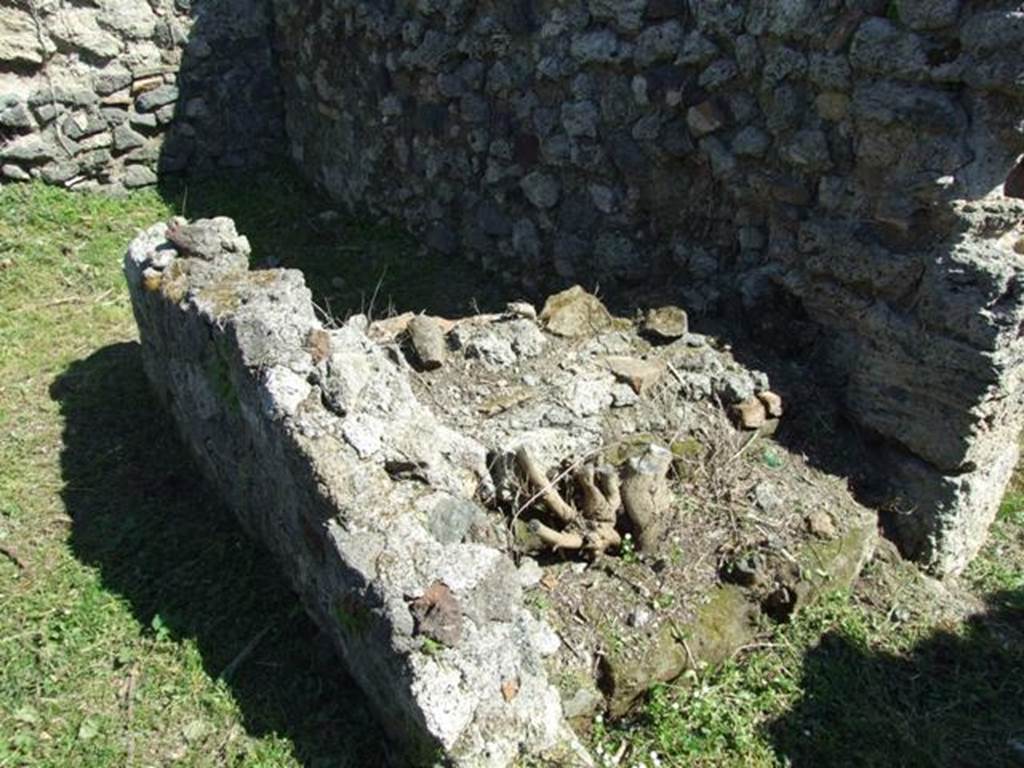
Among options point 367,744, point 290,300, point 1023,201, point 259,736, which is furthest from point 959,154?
point 259,736

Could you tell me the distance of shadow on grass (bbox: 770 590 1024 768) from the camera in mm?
3219

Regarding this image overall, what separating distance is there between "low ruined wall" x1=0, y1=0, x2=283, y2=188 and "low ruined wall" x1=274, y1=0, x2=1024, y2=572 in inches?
82.1

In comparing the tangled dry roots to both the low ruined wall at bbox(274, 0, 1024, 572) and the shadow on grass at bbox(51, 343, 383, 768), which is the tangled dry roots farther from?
the low ruined wall at bbox(274, 0, 1024, 572)

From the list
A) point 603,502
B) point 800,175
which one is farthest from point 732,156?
point 603,502

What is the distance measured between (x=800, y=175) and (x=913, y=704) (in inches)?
77.7

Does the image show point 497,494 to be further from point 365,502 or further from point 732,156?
point 732,156

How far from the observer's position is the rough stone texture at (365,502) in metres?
2.84

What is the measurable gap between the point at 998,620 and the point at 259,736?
2698 mm

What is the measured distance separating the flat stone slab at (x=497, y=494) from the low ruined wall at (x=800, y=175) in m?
0.42

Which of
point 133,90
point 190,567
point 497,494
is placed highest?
point 497,494

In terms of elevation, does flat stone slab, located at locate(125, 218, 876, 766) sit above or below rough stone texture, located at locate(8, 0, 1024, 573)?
below

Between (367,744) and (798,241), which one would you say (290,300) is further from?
(798,241)

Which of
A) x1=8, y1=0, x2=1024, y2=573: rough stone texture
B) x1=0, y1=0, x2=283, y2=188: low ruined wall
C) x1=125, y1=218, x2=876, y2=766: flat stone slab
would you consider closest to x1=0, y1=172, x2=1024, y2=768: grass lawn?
x1=125, y1=218, x2=876, y2=766: flat stone slab

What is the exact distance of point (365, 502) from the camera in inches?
Result: 123
